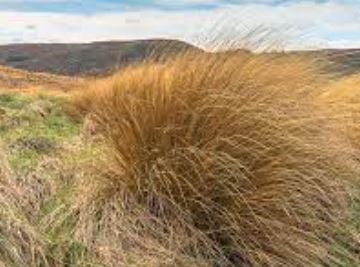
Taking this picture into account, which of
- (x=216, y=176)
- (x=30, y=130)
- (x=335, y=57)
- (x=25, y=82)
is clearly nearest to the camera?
(x=216, y=176)

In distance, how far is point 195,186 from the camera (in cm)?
525

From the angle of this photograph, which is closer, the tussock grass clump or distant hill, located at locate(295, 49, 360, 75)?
the tussock grass clump

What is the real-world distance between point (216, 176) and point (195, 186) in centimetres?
14

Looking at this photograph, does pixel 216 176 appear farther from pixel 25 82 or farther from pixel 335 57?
pixel 25 82

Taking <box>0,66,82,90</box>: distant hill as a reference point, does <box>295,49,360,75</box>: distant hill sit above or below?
above

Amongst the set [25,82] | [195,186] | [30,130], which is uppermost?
[195,186]

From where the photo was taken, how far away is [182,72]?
5715 mm

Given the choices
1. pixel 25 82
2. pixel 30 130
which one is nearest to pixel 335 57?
pixel 30 130

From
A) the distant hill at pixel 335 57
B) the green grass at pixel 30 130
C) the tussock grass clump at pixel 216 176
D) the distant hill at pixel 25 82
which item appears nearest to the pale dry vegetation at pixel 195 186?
the tussock grass clump at pixel 216 176

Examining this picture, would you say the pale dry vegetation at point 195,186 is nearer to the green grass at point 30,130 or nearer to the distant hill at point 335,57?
the green grass at point 30,130

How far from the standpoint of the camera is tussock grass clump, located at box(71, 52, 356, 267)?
508 cm

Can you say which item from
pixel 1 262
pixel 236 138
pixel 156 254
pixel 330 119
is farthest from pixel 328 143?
pixel 1 262

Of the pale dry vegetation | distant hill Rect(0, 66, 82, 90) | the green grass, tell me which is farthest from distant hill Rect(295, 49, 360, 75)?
distant hill Rect(0, 66, 82, 90)

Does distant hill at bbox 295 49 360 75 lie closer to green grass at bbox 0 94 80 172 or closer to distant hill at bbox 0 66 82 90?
green grass at bbox 0 94 80 172
